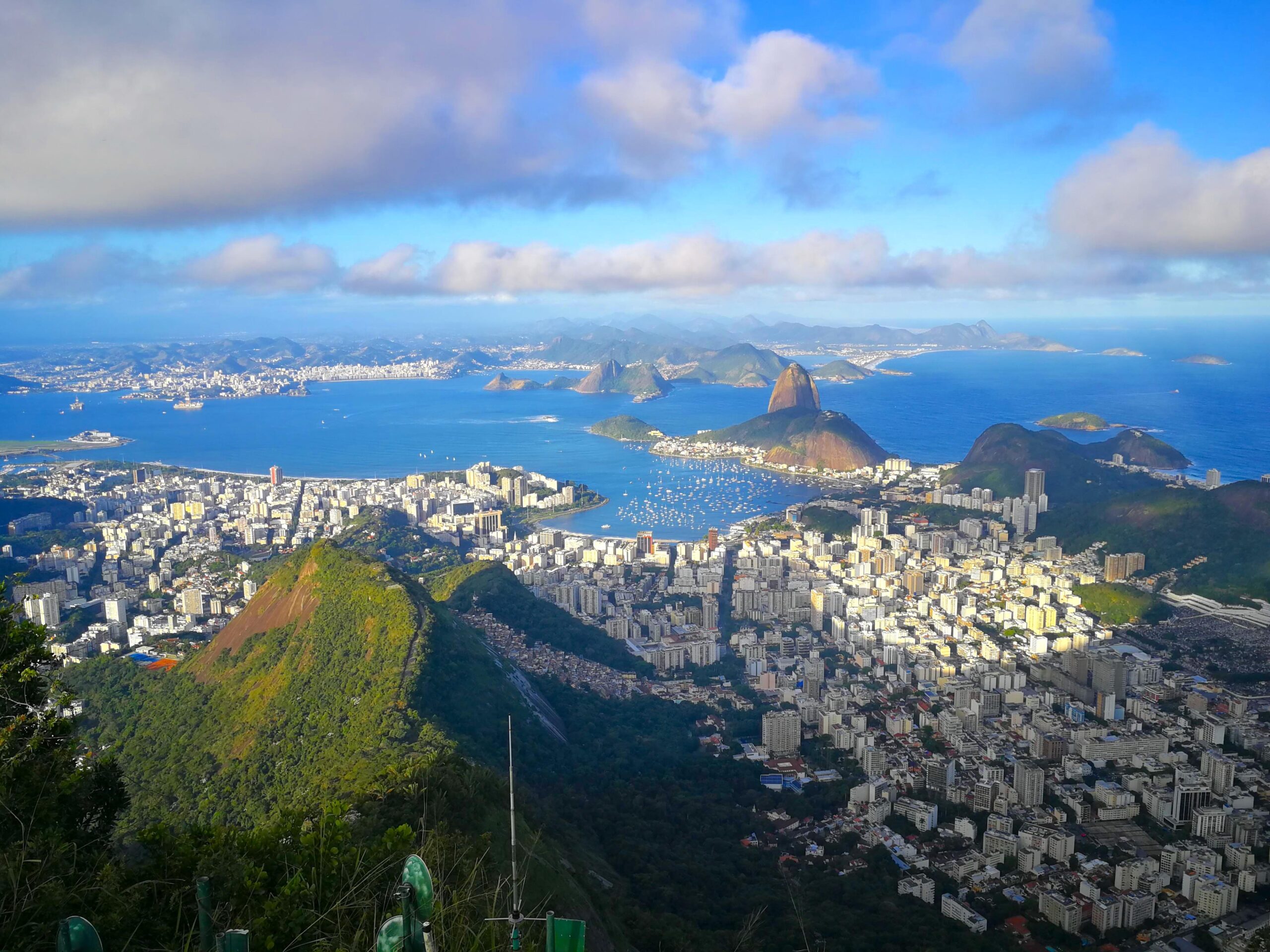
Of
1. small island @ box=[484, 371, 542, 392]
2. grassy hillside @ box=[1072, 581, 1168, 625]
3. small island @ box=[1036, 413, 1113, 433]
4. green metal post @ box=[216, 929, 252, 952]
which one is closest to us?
green metal post @ box=[216, 929, 252, 952]

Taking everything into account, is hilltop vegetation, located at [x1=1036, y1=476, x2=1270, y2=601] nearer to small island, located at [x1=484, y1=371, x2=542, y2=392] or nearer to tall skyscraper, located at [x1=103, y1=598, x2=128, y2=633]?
tall skyscraper, located at [x1=103, y1=598, x2=128, y2=633]

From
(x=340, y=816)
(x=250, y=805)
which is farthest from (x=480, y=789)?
(x=340, y=816)

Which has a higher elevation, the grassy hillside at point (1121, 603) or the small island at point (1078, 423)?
the small island at point (1078, 423)

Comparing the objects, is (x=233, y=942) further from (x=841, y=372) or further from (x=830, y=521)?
(x=841, y=372)

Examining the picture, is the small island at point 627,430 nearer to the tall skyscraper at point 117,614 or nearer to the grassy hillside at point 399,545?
the grassy hillside at point 399,545

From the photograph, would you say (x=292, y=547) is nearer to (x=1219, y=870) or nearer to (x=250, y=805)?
(x=250, y=805)

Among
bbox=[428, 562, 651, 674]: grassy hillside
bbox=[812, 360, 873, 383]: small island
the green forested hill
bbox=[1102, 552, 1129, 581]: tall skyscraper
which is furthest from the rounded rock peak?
the green forested hill

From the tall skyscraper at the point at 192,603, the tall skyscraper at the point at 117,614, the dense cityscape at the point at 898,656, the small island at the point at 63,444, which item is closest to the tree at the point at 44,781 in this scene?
the dense cityscape at the point at 898,656
